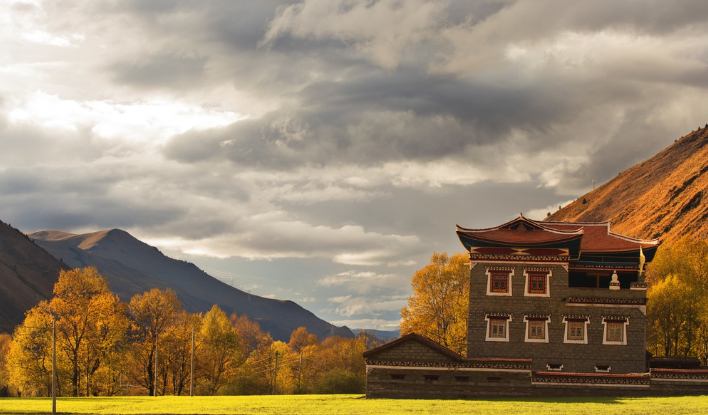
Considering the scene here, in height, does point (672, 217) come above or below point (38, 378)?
above

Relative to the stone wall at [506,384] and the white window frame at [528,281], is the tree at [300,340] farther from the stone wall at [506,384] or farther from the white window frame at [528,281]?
the stone wall at [506,384]

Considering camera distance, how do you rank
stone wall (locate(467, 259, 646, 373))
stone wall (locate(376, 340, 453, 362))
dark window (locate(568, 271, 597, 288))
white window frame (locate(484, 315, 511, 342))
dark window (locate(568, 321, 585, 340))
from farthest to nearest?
1. dark window (locate(568, 271, 597, 288))
2. white window frame (locate(484, 315, 511, 342))
3. dark window (locate(568, 321, 585, 340))
4. stone wall (locate(467, 259, 646, 373))
5. stone wall (locate(376, 340, 453, 362))

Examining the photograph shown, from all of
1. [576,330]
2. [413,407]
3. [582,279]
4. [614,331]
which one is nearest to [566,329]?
[576,330]

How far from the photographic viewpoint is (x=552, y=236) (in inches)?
2290

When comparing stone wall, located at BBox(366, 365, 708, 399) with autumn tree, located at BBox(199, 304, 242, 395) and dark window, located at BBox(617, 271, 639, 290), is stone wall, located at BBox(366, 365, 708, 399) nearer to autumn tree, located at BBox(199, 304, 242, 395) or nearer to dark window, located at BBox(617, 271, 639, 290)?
Result: dark window, located at BBox(617, 271, 639, 290)

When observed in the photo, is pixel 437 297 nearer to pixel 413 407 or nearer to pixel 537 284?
pixel 537 284

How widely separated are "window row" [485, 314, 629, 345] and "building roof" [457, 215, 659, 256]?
20.4ft

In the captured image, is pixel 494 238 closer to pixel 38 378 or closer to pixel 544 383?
pixel 544 383

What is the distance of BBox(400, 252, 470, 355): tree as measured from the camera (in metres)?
78.4

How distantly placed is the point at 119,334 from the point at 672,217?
130308 millimetres

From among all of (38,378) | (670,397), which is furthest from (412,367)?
(38,378)

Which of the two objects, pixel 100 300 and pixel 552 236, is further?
pixel 100 300

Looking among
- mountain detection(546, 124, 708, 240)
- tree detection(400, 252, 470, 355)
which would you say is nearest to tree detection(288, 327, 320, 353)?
mountain detection(546, 124, 708, 240)

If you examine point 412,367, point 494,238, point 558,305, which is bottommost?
point 412,367
